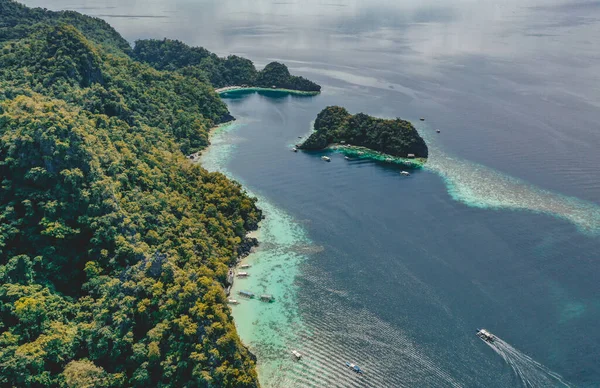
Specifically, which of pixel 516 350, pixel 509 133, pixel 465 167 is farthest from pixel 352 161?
pixel 516 350

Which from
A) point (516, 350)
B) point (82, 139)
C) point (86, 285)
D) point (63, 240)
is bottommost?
point (516, 350)

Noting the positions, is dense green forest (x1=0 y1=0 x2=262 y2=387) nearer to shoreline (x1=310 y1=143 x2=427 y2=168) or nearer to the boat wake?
the boat wake

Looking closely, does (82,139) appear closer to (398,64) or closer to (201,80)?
(201,80)

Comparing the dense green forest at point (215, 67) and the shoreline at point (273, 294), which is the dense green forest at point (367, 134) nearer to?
the shoreline at point (273, 294)

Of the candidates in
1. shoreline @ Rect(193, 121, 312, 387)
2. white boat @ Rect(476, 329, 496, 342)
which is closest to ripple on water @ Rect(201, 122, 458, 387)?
shoreline @ Rect(193, 121, 312, 387)

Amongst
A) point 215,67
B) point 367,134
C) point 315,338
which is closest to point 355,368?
point 315,338

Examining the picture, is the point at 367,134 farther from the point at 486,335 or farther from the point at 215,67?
the point at 215,67
